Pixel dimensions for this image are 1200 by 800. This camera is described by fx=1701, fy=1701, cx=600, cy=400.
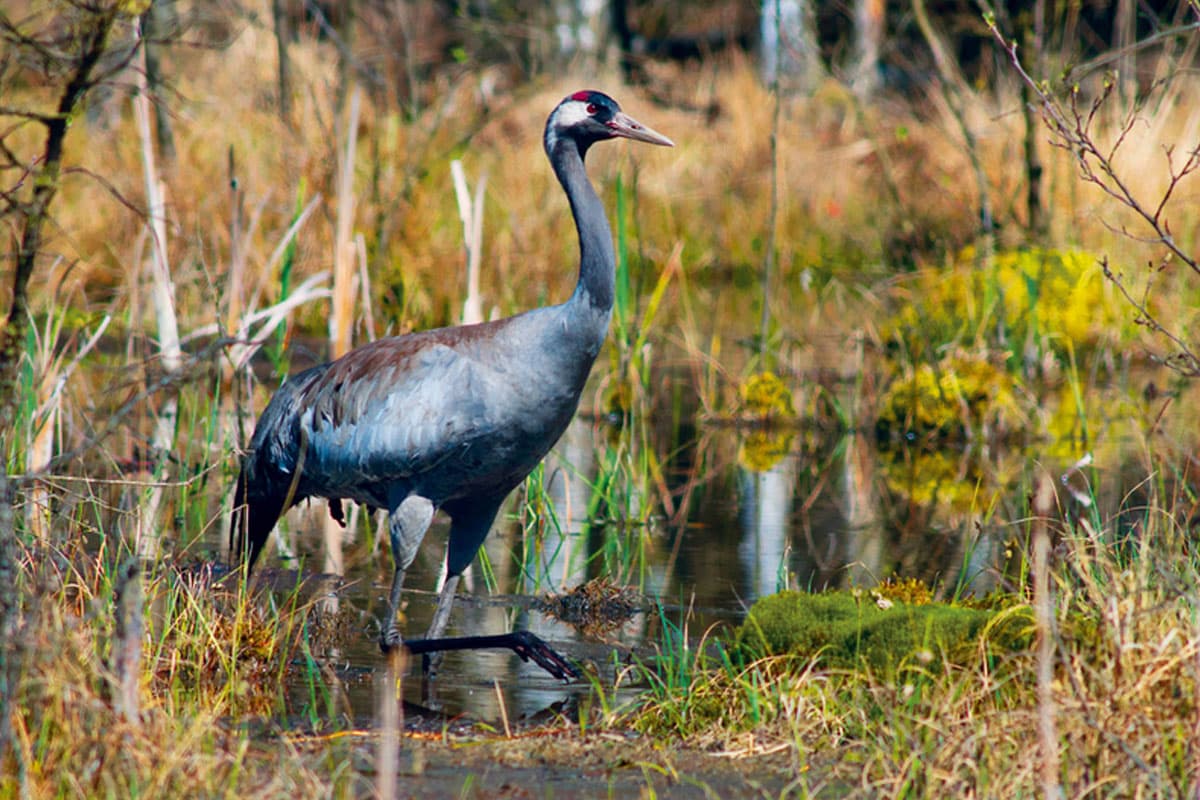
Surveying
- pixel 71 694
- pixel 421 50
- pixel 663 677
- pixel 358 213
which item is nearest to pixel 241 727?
pixel 71 694

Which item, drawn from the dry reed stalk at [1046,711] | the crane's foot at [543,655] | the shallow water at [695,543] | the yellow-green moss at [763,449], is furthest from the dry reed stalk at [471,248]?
the dry reed stalk at [1046,711]

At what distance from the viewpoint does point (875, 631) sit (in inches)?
174

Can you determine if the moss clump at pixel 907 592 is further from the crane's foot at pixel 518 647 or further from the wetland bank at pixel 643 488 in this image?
the crane's foot at pixel 518 647

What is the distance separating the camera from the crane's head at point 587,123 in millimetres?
5535

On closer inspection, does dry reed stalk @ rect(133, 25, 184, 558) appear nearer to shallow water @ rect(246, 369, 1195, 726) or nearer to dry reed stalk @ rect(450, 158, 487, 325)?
shallow water @ rect(246, 369, 1195, 726)

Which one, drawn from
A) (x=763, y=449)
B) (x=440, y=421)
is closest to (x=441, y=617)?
(x=440, y=421)

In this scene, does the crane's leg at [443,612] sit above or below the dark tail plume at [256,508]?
below

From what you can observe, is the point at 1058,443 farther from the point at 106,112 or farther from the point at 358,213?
the point at 106,112

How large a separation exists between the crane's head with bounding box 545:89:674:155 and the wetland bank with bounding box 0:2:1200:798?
114 centimetres

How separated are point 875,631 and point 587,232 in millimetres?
1609

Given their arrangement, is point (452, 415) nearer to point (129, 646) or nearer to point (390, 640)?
point (390, 640)

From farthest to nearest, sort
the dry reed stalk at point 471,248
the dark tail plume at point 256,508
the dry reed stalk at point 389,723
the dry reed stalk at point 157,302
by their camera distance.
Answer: the dry reed stalk at point 471,248, the dry reed stalk at point 157,302, the dark tail plume at point 256,508, the dry reed stalk at point 389,723

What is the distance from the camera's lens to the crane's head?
218 inches

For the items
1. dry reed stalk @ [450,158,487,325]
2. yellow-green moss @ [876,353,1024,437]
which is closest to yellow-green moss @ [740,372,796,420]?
yellow-green moss @ [876,353,1024,437]
